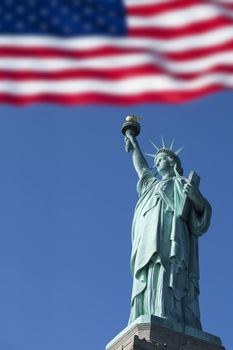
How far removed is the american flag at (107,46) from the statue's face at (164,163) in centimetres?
1404

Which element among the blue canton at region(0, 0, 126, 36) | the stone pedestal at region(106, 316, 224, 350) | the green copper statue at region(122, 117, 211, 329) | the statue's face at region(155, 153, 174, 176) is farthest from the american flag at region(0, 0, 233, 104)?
the statue's face at region(155, 153, 174, 176)

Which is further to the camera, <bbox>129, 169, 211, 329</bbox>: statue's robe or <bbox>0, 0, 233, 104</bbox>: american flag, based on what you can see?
<bbox>129, 169, 211, 329</bbox>: statue's robe

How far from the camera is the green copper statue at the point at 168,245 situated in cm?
1800

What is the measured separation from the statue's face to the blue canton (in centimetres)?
1418

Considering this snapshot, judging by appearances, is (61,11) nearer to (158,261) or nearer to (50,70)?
(50,70)

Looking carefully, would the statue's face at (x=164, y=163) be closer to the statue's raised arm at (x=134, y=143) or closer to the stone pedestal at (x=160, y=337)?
the statue's raised arm at (x=134, y=143)

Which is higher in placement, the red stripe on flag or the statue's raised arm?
the statue's raised arm

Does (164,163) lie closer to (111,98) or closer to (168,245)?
(168,245)

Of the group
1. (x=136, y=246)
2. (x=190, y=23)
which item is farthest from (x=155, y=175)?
(x=190, y=23)

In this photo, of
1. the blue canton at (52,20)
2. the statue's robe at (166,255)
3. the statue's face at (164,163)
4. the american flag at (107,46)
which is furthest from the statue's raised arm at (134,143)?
the blue canton at (52,20)

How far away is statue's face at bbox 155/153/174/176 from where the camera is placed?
20.6 metres

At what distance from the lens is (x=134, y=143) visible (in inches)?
860

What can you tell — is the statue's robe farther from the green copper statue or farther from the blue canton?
the blue canton

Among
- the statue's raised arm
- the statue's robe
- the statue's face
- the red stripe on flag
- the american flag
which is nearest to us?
the red stripe on flag
